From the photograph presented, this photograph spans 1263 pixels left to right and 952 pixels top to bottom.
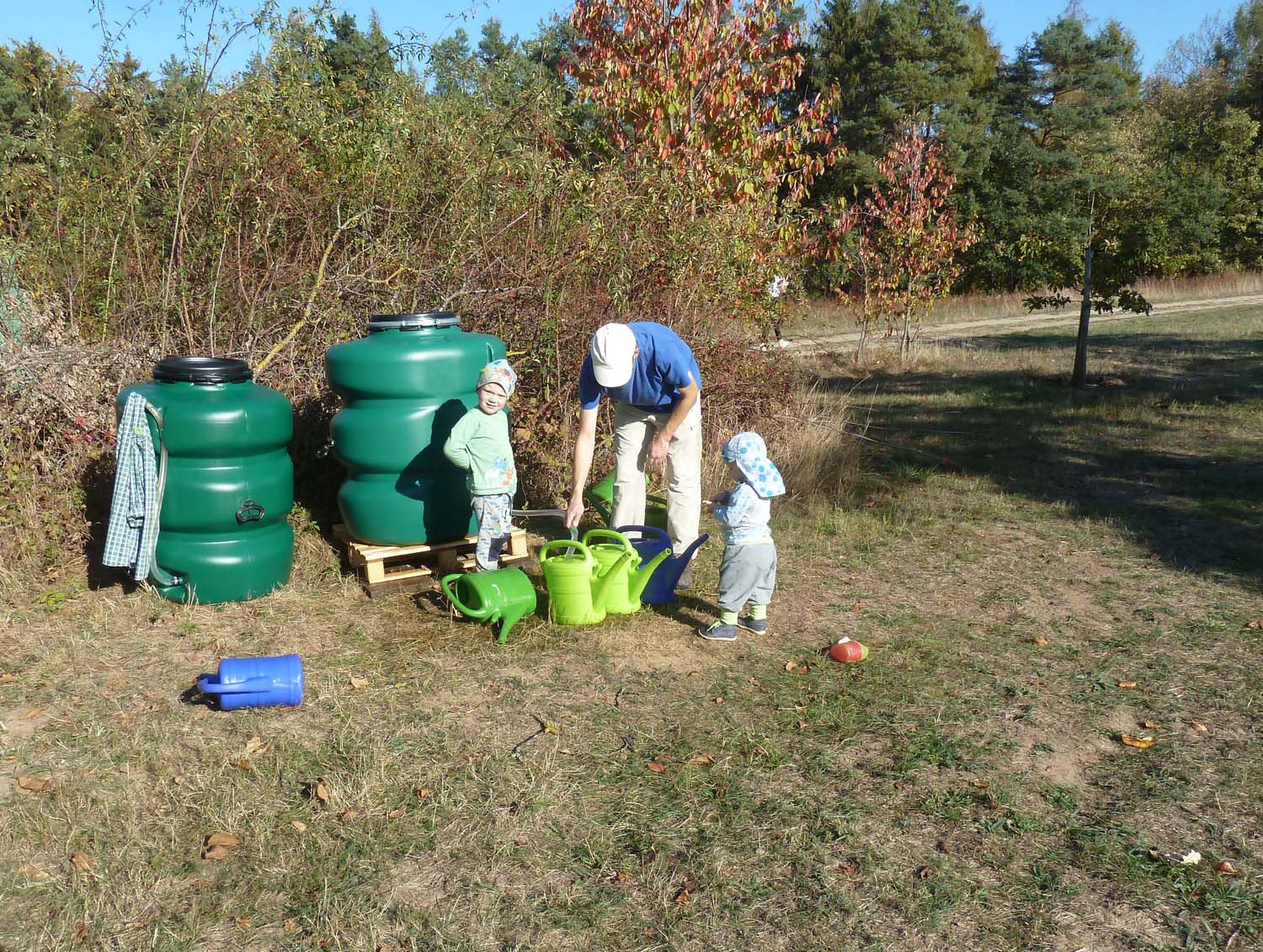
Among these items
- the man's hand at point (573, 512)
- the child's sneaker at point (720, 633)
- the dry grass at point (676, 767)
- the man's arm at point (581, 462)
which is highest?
the man's arm at point (581, 462)

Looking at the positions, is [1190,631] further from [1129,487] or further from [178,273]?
[178,273]

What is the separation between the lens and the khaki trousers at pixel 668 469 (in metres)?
5.64

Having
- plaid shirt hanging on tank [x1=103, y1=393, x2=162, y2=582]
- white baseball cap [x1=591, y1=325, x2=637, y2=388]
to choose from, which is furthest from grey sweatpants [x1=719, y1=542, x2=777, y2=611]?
plaid shirt hanging on tank [x1=103, y1=393, x2=162, y2=582]

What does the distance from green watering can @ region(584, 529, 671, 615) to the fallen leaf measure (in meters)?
2.54

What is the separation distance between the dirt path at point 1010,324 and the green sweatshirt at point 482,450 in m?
11.1

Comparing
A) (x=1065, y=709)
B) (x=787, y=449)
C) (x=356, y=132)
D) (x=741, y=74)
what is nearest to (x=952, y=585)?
(x=1065, y=709)

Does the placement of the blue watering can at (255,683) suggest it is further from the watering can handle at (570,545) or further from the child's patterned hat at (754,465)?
the child's patterned hat at (754,465)

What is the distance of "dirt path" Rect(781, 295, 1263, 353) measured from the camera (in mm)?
17719

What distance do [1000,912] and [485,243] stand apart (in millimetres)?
5315

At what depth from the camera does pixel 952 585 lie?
6.01 meters

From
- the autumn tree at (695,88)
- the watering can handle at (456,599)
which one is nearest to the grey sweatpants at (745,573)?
the watering can handle at (456,599)

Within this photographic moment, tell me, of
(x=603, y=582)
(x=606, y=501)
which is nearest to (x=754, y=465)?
(x=603, y=582)

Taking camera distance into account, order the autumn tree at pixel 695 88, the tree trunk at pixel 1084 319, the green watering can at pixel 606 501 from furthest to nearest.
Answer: the tree trunk at pixel 1084 319
the autumn tree at pixel 695 88
the green watering can at pixel 606 501

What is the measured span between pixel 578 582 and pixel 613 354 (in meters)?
1.11
